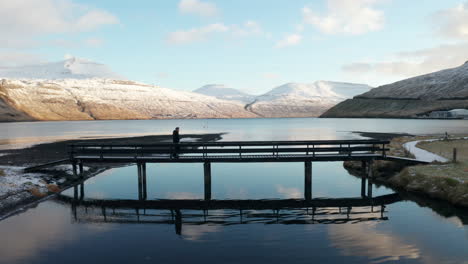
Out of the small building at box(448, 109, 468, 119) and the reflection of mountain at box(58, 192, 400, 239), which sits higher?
the small building at box(448, 109, 468, 119)

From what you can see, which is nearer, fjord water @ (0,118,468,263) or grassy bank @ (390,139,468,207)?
fjord water @ (0,118,468,263)

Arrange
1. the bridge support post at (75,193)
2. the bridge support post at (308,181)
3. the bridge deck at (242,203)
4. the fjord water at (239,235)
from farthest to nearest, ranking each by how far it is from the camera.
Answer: the bridge support post at (308,181)
the bridge support post at (75,193)
the bridge deck at (242,203)
the fjord water at (239,235)

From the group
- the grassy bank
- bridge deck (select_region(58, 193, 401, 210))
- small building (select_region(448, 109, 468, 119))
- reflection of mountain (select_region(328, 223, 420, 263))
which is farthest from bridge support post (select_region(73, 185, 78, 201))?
small building (select_region(448, 109, 468, 119))

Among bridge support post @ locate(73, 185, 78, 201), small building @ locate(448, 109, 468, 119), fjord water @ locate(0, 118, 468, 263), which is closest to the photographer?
fjord water @ locate(0, 118, 468, 263)

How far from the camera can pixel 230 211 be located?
66.7 feet

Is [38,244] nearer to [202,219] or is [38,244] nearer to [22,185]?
[202,219]

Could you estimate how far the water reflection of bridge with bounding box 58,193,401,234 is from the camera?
1859 centimetres

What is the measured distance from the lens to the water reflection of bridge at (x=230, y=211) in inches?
732

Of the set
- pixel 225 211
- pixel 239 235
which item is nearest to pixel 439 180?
pixel 225 211

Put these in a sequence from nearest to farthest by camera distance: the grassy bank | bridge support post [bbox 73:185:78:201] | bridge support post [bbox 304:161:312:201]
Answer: the grassy bank → bridge support post [bbox 73:185:78:201] → bridge support post [bbox 304:161:312:201]

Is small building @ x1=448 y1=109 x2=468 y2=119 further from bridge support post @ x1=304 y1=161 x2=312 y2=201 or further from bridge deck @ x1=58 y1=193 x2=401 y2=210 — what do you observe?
bridge support post @ x1=304 y1=161 x2=312 y2=201

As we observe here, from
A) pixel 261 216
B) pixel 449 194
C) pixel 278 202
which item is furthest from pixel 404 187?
pixel 261 216

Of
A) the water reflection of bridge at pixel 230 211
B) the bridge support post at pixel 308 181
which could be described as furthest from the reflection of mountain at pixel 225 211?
the bridge support post at pixel 308 181

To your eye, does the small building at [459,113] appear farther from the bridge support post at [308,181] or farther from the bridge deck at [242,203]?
the bridge support post at [308,181]
